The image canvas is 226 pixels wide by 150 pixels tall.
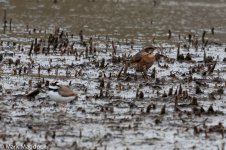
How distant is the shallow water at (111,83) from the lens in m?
8.97

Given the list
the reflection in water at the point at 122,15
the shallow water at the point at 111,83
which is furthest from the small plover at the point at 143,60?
the reflection in water at the point at 122,15

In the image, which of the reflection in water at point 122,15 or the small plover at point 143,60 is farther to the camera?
the reflection in water at point 122,15

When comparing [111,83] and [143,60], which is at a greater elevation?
[143,60]

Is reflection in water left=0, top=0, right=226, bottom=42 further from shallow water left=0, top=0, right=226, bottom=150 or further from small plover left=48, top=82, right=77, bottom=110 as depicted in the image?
small plover left=48, top=82, right=77, bottom=110

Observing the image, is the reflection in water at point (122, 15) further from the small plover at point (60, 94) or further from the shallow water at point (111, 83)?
the small plover at point (60, 94)

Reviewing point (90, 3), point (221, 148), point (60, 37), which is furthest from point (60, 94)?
point (90, 3)

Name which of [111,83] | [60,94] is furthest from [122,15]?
[60,94]

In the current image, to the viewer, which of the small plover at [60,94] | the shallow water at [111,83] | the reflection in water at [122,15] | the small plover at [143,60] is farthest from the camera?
the reflection in water at [122,15]

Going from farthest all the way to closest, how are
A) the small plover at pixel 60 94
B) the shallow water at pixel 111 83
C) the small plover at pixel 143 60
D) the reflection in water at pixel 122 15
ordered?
the reflection in water at pixel 122 15 < the small plover at pixel 143 60 < the small plover at pixel 60 94 < the shallow water at pixel 111 83

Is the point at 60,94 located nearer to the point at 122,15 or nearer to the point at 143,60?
the point at 143,60

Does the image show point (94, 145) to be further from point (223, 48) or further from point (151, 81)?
Answer: point (223, 48)

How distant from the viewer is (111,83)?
12.5 metres

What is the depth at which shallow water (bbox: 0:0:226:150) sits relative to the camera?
8.97 metres

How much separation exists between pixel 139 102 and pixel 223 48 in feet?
23.5
